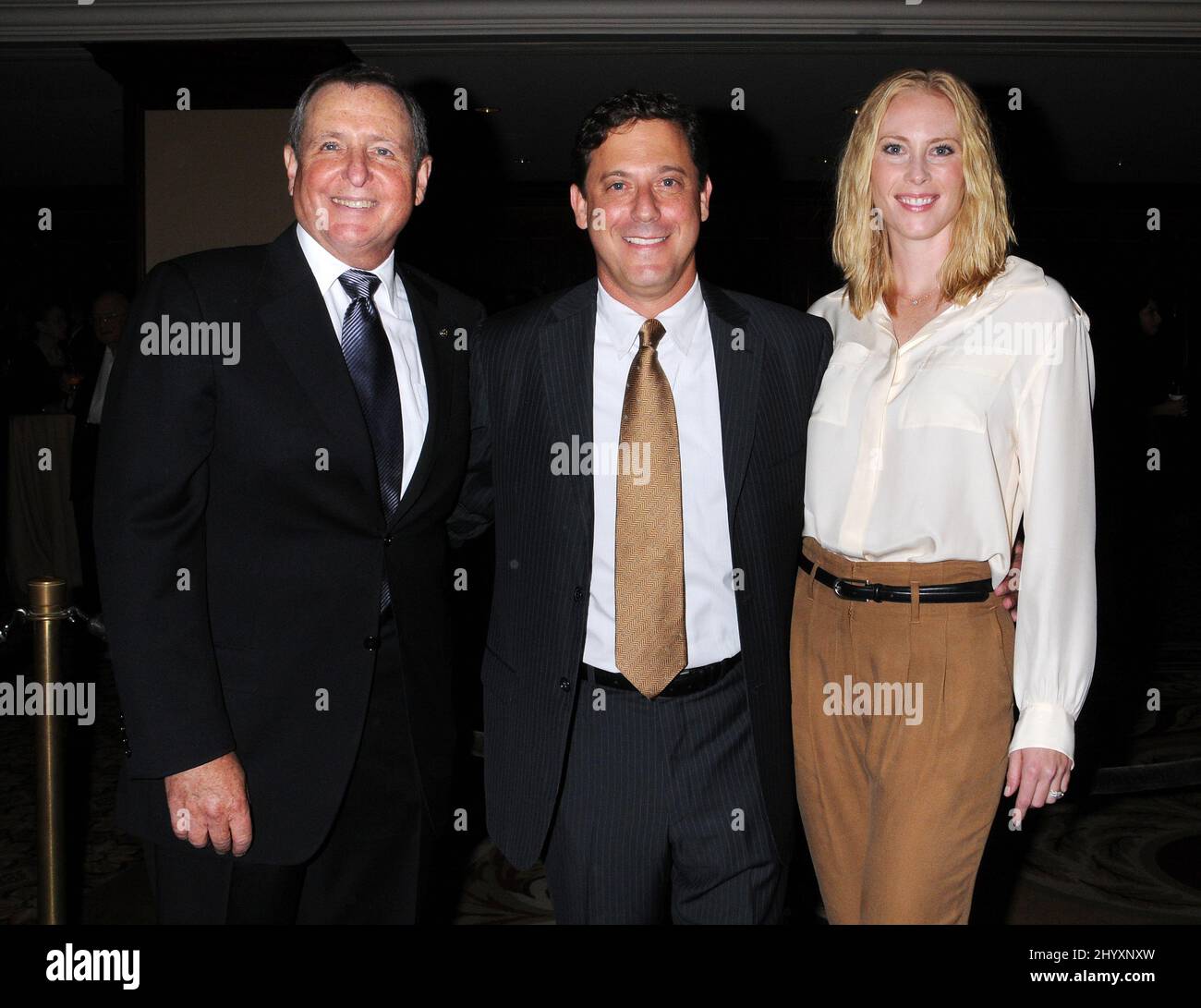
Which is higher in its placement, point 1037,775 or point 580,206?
point 580,206

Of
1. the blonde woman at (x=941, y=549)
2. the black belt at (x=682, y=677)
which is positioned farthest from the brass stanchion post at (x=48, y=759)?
the blonde woman at (x=941, y=549)

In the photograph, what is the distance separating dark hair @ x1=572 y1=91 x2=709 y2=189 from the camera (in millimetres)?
1912

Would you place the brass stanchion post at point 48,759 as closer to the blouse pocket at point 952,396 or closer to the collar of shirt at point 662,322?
the collar of shirt at point 662,322

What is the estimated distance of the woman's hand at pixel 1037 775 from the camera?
181 centimetres

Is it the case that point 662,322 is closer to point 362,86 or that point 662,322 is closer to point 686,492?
point 686,492

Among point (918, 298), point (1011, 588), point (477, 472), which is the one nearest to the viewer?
point (1011, 588)

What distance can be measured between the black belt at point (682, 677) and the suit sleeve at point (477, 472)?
0.45 m

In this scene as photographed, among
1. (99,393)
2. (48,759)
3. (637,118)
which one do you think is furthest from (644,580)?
(99,393)

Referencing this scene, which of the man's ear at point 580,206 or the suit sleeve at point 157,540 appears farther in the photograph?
the man's ear at point 580,206

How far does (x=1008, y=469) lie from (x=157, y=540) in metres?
1.37

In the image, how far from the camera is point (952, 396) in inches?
73.0

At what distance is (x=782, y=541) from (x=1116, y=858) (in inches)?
92.8
